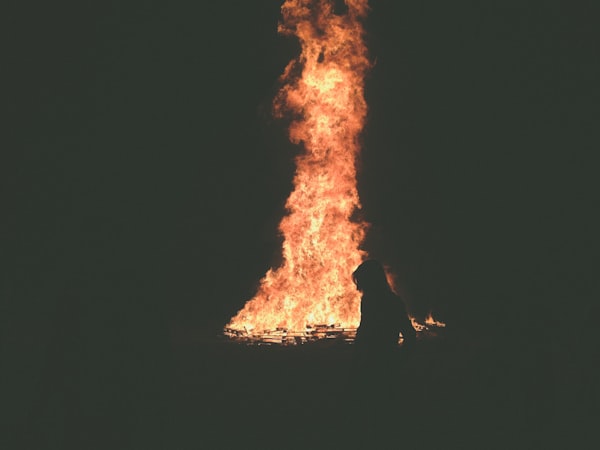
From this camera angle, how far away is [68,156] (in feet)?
35.7

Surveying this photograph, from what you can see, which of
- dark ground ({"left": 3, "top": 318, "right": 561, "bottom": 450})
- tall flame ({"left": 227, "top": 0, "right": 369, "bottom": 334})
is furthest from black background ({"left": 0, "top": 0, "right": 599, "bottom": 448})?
dark ground ({"left": 3, "top": 318, "right": 561, "bottom": 450})

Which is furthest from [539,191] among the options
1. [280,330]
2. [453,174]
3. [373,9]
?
[280,330]

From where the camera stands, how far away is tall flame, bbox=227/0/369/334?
8555 mm

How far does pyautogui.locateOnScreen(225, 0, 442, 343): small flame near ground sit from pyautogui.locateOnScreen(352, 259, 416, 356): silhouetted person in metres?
4.15

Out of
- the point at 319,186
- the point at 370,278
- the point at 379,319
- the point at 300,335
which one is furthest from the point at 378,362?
the point at 319,186

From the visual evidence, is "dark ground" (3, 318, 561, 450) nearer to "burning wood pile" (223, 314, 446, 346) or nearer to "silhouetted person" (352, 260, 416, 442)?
"silhouetted person" (352, 260, 416, 442)

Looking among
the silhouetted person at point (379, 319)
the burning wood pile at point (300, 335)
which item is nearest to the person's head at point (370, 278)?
the silhouetted person at point (379, 319)

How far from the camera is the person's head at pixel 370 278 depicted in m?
3.95

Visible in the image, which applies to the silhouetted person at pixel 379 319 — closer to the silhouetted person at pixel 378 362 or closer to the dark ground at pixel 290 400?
the silhouetted person at pixel 378 362

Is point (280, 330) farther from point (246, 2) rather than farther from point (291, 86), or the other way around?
point (246, 2)

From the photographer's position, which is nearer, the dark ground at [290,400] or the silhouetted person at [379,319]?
the dark ground at [290,400]

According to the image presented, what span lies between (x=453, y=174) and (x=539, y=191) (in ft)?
5.18

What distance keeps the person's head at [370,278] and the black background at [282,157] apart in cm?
510

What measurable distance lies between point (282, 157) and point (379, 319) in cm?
728
